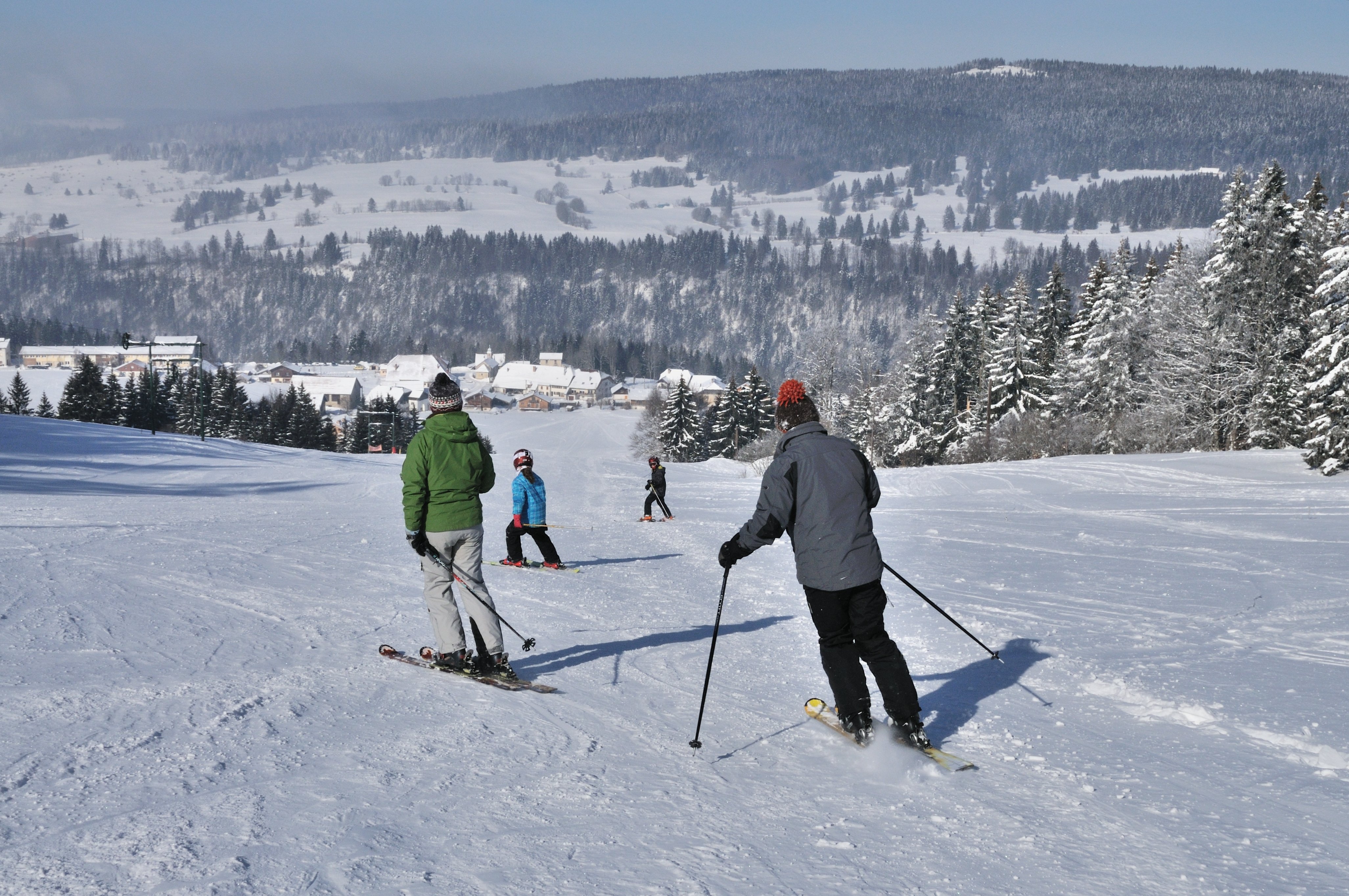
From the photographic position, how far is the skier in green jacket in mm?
5578

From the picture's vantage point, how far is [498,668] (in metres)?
5.77

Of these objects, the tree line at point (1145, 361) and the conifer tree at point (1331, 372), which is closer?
the conifer tree at point (1331, 372)

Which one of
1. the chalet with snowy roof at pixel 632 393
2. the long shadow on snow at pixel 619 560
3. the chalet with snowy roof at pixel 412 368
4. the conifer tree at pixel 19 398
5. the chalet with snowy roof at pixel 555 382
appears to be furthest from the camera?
the chalet with snowy roof at pixel 555 382

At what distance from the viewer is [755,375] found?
208ft

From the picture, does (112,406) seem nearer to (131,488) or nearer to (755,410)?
(755,410)

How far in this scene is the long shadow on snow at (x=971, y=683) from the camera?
5.27m

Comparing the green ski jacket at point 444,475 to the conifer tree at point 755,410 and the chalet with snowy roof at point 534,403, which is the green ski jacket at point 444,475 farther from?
the chalet with snowy roof at point 534,403

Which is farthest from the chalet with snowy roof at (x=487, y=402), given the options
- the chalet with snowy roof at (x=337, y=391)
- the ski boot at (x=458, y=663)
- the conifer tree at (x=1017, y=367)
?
the ski boot at (x=458, y=663)

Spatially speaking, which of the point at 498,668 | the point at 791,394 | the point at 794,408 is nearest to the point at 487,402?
the point at 498,668

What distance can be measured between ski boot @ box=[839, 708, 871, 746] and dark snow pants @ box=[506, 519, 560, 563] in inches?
268

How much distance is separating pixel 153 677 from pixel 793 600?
6057 mm

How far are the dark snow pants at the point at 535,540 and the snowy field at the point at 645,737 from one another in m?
0.55

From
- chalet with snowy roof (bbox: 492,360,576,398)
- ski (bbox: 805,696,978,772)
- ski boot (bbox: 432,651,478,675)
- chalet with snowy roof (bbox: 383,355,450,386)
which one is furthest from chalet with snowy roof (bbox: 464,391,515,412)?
ski (bbox: 805,696,978,772)

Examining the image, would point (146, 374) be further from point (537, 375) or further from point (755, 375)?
point (537, 375)
